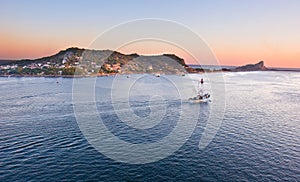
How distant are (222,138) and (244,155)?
8067 millimetres

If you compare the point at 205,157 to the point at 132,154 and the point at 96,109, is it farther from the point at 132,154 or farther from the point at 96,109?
the point at 96,109

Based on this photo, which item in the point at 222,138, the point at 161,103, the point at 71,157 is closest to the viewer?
the point at 71,157

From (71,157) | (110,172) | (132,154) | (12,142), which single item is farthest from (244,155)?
(12,142)

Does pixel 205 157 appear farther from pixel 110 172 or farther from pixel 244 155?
pixel 110 172

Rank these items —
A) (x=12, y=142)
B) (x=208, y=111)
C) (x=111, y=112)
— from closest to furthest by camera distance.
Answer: (x=12, y=142)
(x=111, y=112)
(x=208, y=111)

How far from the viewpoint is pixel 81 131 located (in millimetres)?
47125

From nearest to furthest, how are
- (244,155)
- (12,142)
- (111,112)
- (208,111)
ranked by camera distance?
(244,155) → (12,142) → (111,112) → (208,111)

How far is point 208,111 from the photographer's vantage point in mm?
68750

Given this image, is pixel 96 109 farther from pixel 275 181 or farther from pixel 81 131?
pixel 275 181

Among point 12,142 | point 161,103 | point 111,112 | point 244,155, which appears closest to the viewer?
point 244,155

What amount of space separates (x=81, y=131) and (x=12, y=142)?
41.6 ft

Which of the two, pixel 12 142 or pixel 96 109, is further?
pixel 96 109

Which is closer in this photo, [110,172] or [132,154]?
[110,172]

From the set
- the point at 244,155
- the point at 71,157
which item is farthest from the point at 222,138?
the point at 71,157
